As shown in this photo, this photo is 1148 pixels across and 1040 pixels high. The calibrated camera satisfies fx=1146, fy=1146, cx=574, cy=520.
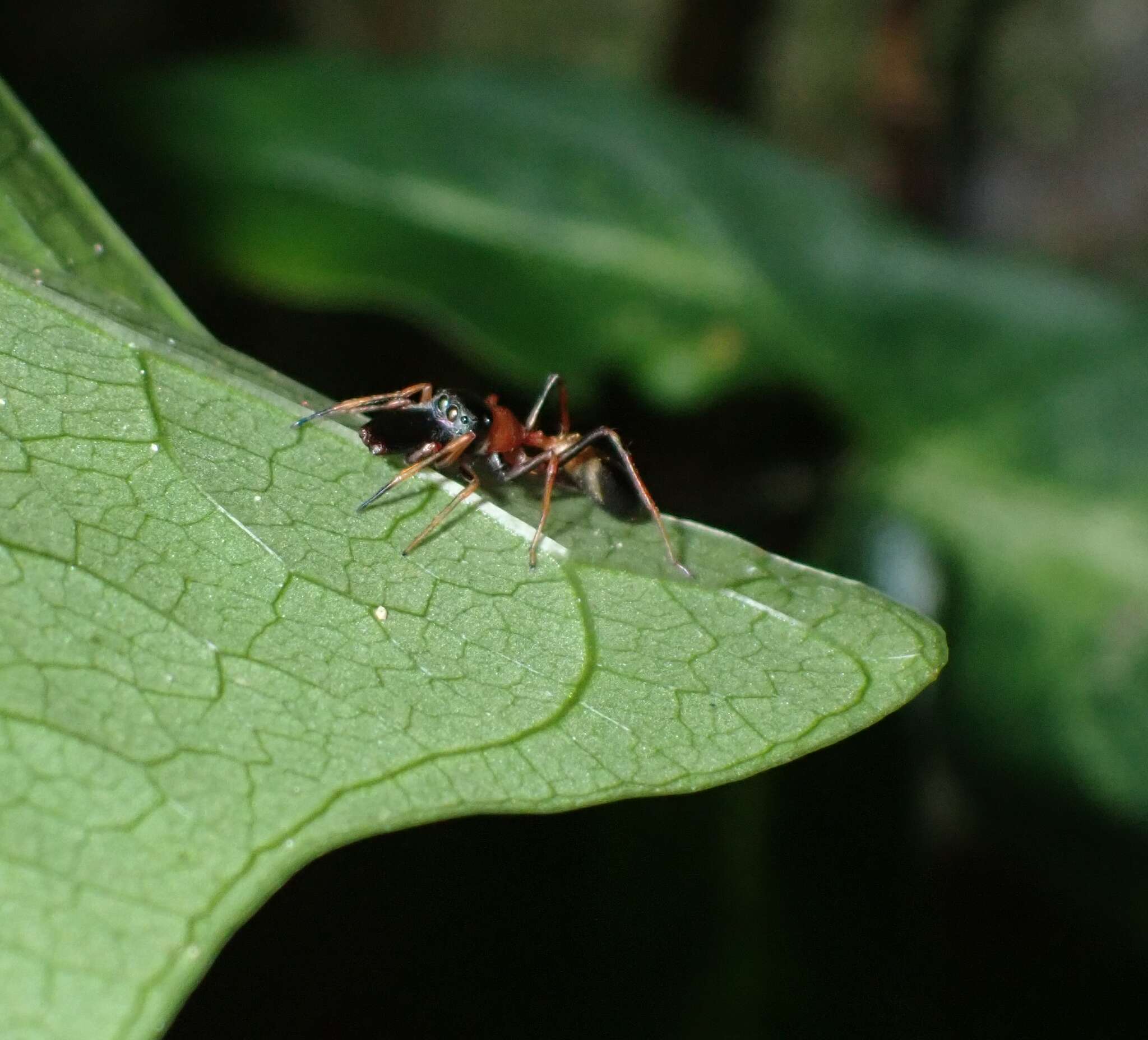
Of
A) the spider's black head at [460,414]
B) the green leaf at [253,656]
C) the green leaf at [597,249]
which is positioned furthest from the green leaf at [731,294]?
the green leaf at [253,656]

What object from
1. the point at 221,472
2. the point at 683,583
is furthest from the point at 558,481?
the point at 221,472

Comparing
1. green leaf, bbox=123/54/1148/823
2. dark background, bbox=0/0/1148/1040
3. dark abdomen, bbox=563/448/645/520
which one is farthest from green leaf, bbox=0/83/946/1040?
green leaf, bbox=123/54/1148/823

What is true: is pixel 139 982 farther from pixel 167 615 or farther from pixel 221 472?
pixel 221 472

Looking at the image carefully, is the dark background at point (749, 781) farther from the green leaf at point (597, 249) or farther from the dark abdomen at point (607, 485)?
the dark abdomen at point (607, 485)

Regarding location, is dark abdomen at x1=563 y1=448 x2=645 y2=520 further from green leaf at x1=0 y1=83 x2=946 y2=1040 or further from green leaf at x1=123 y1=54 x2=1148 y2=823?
green leaf at x1=123 y1=54 x2=1148 y2=823

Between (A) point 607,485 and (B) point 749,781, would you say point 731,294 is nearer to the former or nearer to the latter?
(B) point 749,781

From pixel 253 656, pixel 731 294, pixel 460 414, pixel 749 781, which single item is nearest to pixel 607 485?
pixel 460 414
